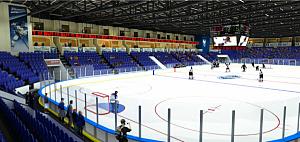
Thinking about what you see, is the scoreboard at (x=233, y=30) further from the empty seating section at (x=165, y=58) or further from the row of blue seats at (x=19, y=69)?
the row of blue seats at (x=19, y=69)

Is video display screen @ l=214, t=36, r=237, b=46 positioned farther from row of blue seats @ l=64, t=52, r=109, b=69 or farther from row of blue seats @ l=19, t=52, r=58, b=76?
row of blue seats @ l=19, t=52, r=58, b=76

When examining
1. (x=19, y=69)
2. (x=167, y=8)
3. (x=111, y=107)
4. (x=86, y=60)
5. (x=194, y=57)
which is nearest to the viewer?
(x=111, y=107)

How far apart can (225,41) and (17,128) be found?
15.4 meters

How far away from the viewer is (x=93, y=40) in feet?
90.8

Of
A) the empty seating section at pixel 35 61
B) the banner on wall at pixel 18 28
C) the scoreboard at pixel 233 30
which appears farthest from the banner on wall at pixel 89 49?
the scoreboard at pixel 233 30

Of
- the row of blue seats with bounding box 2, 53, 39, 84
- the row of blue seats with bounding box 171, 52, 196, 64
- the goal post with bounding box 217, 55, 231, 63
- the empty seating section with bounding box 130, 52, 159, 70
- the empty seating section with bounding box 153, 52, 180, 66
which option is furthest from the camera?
the goal post with bounding box 217, 55, 231, 63

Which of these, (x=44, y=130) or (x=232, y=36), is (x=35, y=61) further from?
(x=232, y=36)

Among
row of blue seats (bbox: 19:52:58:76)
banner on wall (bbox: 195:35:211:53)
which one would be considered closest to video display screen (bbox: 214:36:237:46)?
row of blue seats (bbox: 19:52:58:76)

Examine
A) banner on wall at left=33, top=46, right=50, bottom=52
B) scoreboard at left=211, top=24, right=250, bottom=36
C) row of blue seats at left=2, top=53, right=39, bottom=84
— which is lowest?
row of blue seats at left=2, top=53, right=39, bottom=84

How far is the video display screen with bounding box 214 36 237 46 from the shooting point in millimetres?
16531

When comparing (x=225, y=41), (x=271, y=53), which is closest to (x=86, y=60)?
(x=225, y=41)

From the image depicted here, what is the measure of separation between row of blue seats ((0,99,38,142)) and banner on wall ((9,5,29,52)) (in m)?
12.2

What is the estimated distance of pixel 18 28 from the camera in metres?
16.8

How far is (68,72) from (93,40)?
34.8 feet
